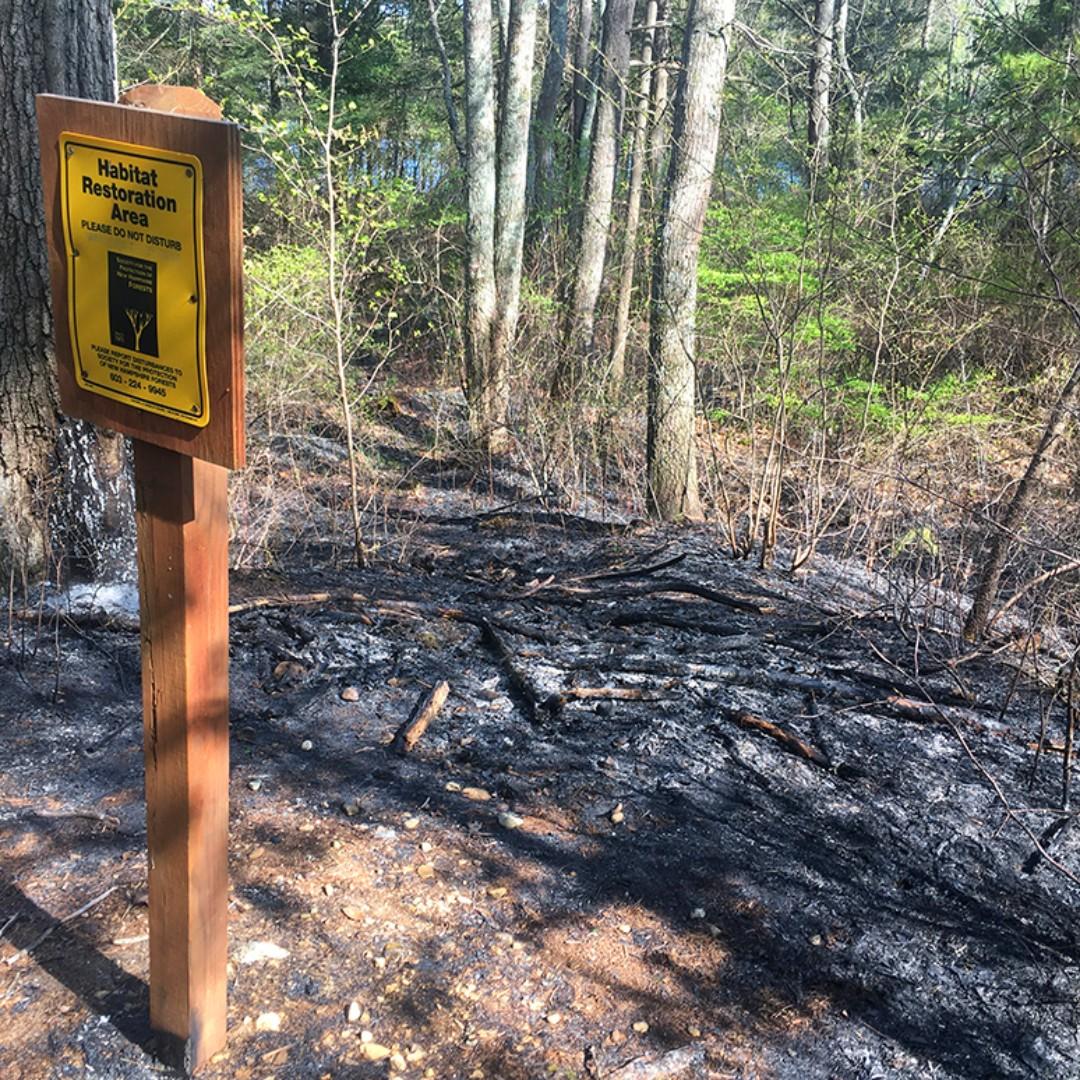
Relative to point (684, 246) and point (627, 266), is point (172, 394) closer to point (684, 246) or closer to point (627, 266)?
point (684, 246)

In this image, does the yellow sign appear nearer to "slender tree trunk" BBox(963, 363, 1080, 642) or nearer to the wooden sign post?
the wooden sign post

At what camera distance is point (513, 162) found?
11.0 meters

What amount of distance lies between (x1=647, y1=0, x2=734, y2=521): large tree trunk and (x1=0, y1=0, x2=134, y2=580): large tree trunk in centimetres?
451

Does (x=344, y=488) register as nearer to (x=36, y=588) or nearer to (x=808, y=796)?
(x=36, y=588)

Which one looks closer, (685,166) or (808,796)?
(808,796)

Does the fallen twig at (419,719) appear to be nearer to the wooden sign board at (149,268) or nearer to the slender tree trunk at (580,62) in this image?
the wooden sign board at (149,268)

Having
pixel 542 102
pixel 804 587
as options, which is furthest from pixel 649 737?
pixel 542 102

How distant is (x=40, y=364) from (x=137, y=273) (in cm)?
311

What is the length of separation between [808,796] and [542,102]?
18.1 m

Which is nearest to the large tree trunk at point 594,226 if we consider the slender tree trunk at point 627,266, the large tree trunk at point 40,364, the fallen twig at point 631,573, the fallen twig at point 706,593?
the slender tree trunk at point 627,266

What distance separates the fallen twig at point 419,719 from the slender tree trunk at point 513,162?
7.09 metres

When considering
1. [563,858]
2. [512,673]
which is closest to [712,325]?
[512,673]

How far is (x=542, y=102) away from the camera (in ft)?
62.5

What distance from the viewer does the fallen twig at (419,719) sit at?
3820 millimetres
